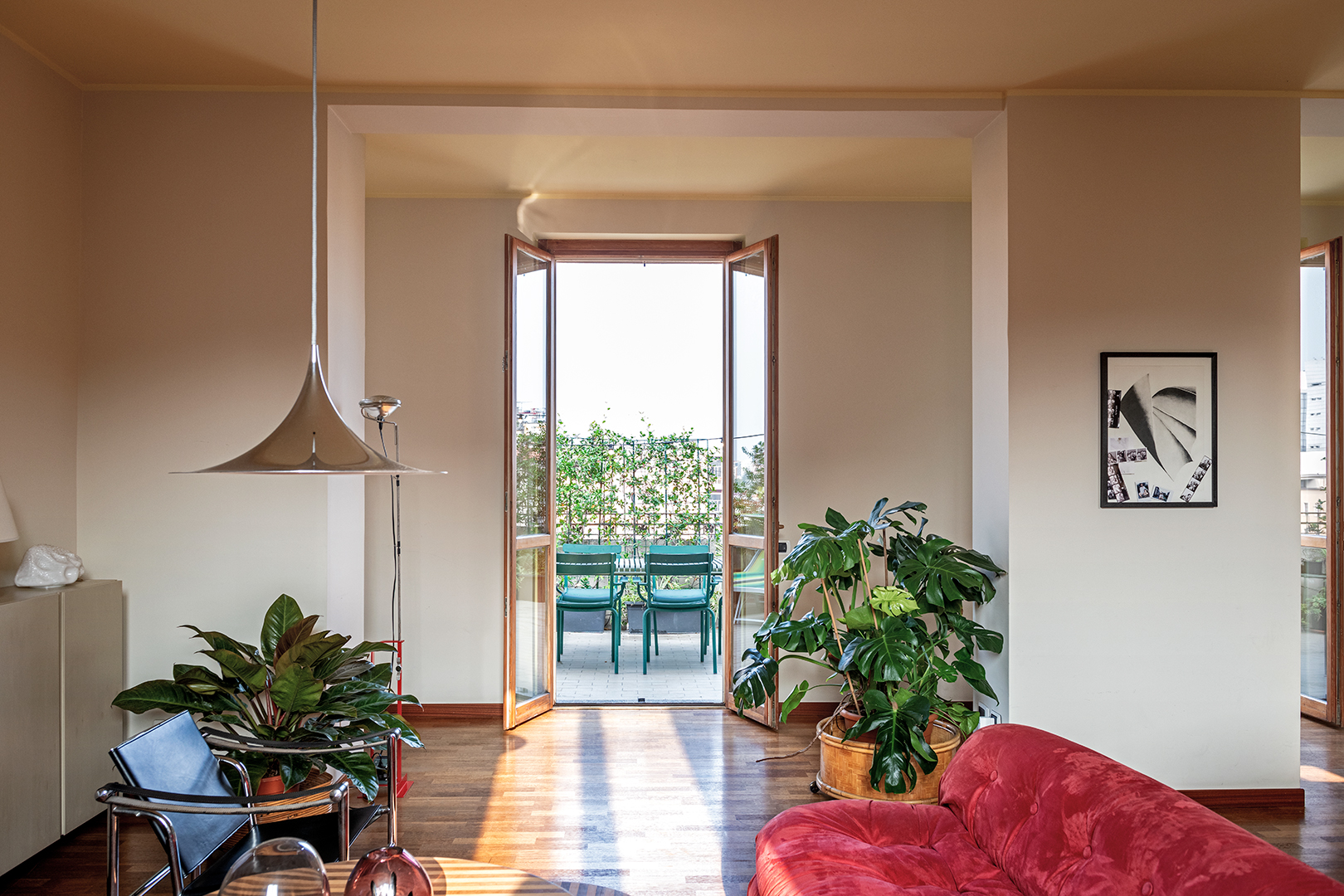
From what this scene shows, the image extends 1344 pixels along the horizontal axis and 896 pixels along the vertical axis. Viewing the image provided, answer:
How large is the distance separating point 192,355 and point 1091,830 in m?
3.45

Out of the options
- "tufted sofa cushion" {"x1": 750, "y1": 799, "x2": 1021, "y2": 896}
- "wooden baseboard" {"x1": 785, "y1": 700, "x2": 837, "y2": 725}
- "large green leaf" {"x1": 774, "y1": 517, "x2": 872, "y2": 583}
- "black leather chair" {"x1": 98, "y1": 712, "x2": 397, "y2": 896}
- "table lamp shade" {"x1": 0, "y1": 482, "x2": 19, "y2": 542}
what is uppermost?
"table lamp shade" {"x1": 0, "y1": 482, "x2": 19, "y2": 542}

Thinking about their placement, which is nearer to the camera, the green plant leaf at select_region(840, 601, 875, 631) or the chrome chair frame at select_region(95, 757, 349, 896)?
the chrome chair frame at select_region(95, 757, 349, 896)

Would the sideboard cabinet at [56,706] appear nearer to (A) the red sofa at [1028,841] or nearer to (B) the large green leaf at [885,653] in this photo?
(A) the red sofa at [1028,841]

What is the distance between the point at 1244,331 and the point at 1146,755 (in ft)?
5.87

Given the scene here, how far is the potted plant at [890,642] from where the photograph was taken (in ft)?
10.9

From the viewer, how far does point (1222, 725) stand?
11.4ft

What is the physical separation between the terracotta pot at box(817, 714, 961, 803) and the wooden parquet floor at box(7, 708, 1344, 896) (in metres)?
0.13

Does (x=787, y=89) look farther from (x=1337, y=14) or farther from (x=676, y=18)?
(x=1337, y=14)

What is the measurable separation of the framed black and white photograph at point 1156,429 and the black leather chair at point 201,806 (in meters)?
2.92

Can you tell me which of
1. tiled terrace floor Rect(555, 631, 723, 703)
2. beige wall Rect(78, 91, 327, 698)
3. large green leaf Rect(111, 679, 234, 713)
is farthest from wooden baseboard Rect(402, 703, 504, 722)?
large green leaf Rect(111, 679, 234, 713)

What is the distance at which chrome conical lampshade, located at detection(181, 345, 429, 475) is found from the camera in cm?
163

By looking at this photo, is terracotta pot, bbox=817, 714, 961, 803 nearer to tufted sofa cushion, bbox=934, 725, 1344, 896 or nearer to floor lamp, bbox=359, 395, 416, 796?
tufted sofa cushion, bbox=934, 725, 1344, 896

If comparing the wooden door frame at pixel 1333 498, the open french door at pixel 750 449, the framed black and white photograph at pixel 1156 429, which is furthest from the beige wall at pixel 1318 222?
the open french door at pixel 750 449

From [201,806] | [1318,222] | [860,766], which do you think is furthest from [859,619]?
[1318,222]
